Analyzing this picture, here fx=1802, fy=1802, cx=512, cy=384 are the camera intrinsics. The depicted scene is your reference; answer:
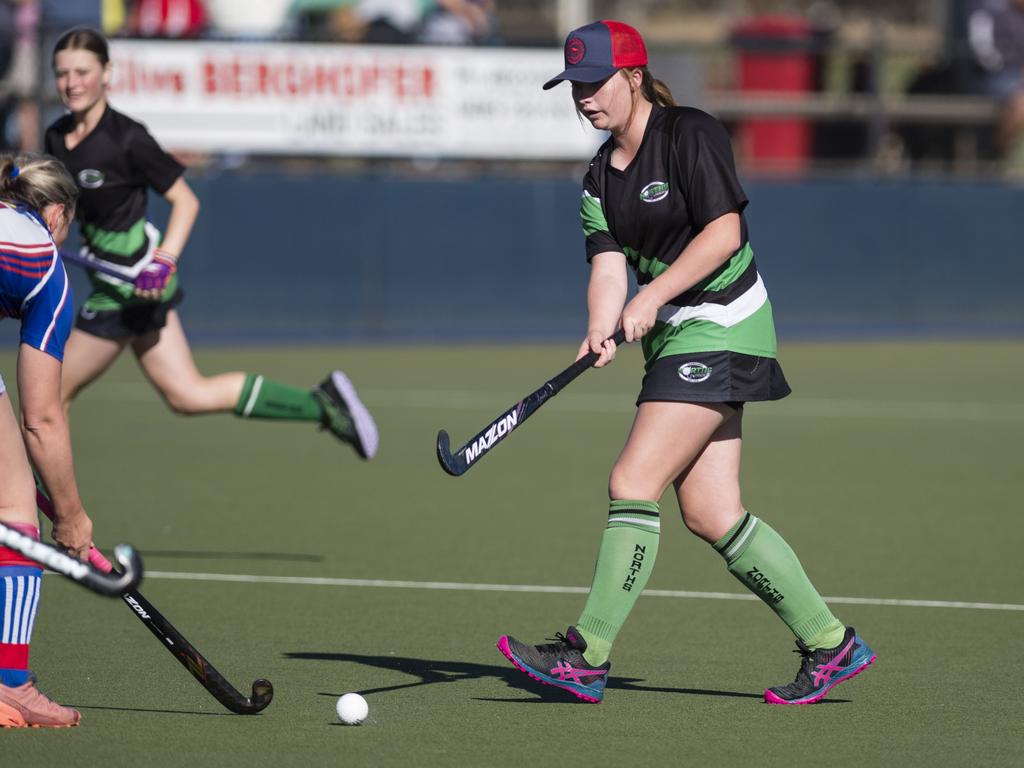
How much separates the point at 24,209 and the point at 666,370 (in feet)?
6.47

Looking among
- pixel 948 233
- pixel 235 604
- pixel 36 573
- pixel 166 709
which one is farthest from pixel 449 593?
pixel 948 233

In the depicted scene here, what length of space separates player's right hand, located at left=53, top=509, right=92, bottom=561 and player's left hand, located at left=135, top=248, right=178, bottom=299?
277cm

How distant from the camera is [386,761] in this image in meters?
4.93

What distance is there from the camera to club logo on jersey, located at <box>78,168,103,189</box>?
7957 millimetres

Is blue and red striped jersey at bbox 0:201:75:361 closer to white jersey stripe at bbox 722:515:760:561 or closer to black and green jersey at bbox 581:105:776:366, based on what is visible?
black and green jersey at bbox 581:105:776:366

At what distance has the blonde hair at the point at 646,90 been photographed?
5.55 m

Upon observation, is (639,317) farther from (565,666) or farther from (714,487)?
(565,666)

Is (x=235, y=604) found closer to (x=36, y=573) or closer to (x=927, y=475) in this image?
(x=36, y=573)

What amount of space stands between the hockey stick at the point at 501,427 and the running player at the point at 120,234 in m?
2.79

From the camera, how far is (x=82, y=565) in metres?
4.40

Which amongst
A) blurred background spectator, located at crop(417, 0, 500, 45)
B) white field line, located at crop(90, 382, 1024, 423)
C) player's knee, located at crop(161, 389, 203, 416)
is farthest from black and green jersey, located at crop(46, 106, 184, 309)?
blurred background spectator, located at crop(417, 0, 500, 45)

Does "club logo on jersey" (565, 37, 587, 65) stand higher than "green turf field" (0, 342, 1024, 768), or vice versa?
"club logo on jersey" (565, 37, 587, 65)

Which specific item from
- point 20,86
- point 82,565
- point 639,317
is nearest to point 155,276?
point 639,317

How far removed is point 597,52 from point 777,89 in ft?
50.4
